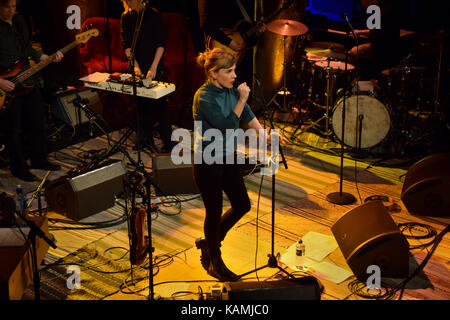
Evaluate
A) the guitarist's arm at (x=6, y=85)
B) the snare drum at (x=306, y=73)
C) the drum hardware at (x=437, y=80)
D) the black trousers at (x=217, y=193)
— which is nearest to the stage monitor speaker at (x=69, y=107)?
the guitarist's arm at (x=6, y=85)

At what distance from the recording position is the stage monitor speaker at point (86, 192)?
5.97 meters

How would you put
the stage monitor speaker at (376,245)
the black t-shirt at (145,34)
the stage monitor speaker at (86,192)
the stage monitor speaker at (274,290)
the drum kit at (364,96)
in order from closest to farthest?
the stage monitor speaker at (274,290)
the stage monitor speaker at (376,245)
the stage monitor speaker at (86,192)
the black t-shirt at (145,34)
the drum kit at (364,96)

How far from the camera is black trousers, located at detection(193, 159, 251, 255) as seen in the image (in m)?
4.56

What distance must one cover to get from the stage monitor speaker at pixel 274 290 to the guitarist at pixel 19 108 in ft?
12.5

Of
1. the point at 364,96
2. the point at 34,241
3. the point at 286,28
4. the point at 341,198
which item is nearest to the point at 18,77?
the point at 34,241

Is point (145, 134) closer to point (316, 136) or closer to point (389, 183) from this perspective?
point (316, 136)

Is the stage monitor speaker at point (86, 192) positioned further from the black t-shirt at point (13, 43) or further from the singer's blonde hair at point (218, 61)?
the singer's blonde hair at point (218, 61)

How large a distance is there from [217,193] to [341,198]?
2398mm

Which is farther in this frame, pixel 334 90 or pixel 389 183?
pixel 334 90

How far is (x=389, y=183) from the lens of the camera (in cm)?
711

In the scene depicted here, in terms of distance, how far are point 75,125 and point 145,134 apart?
4.24 feet

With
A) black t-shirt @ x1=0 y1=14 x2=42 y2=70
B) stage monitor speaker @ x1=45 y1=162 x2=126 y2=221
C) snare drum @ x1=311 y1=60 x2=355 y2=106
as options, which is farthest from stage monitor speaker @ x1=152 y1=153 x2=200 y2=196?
snare drum @ x1=311 y1=60 x2=355 y2=106

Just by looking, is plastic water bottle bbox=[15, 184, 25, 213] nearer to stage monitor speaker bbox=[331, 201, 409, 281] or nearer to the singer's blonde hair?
the singer's blonde hair

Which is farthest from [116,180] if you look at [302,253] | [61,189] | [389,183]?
[389,183]
